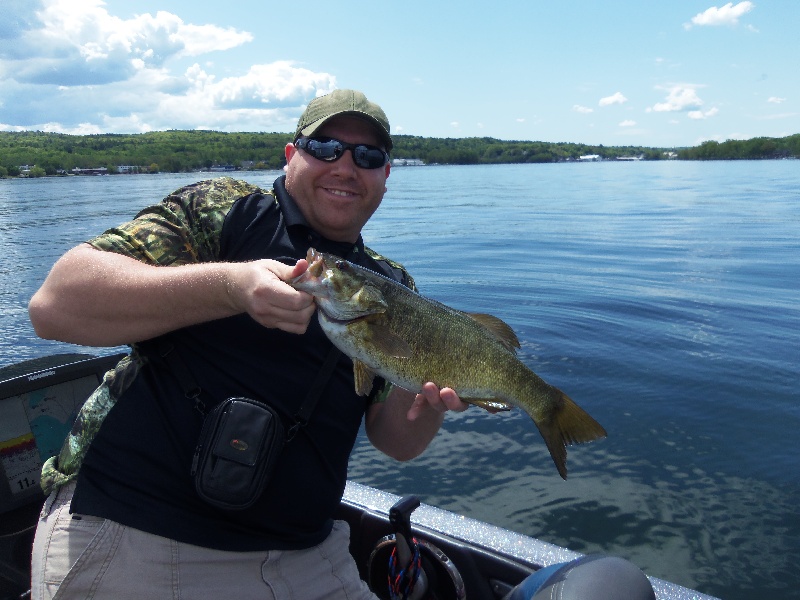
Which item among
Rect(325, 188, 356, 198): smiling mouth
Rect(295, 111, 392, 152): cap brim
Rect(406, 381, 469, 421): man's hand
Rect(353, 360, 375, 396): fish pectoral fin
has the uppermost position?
Rect(295, 111, 392, 152): cap brim

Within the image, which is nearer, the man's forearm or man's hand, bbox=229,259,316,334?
man's hand, bbox=229,259,316,334

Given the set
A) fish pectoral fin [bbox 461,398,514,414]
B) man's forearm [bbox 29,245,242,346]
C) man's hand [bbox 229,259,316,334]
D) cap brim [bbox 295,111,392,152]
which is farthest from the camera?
cap brim [bbox 295,111,392,152]

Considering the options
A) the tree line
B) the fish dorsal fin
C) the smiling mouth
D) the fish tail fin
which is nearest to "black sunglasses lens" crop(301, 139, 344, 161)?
the smiling mouth

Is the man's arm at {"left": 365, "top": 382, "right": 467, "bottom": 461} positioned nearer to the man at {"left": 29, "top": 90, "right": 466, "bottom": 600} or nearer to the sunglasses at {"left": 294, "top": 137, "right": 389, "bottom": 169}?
the man at {"left": 29, "top": 90, "right": 466, "bottom": 600}

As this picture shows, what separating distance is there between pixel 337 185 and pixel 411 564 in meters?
2.08

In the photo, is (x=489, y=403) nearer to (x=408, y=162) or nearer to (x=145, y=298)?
(x=145, y=298)

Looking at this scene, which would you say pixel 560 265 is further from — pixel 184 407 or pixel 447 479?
pixel 184 407

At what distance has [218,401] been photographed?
2688 mm

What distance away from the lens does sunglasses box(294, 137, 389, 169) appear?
3180 mm

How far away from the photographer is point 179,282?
7.95ft

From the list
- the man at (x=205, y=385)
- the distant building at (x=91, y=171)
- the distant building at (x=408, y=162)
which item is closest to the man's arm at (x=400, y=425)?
the man at (x=205, y=385)

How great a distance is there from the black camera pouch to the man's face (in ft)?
3.48

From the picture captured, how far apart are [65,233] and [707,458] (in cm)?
2711

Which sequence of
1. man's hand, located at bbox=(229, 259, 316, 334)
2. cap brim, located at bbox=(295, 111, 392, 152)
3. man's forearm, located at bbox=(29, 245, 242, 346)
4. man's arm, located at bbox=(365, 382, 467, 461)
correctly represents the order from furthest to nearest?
man's arm, located at bbox=(365, 382, 467, 461) → cap brim, located at bbox=(295, 111, 392, 152) → man's forearm, located at bbox=(29, 245, 242, 346) → man's hand, located at bbox=(229, 259, 316, 334)
